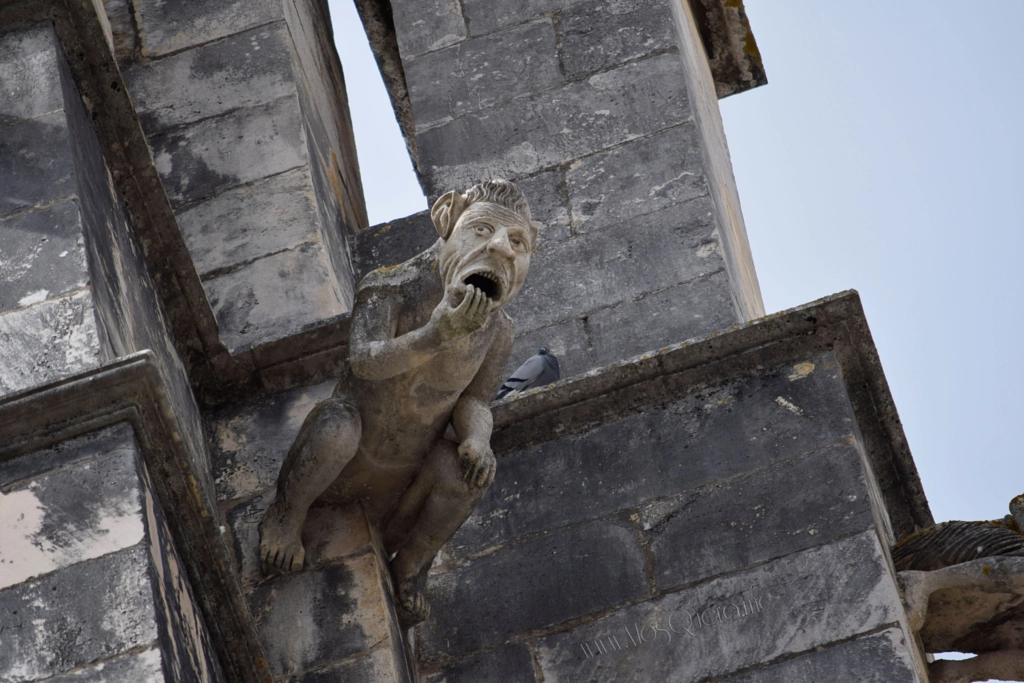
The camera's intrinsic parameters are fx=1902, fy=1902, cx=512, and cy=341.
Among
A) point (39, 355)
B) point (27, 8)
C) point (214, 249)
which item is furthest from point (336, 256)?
point (39, 355)

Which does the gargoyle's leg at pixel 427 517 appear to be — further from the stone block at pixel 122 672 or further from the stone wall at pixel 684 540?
the stone block at pixel 122 672

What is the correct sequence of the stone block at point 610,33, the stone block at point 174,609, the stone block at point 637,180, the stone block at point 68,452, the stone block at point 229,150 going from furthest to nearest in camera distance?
the stone block at point 610,33, the stone block at point 229,150, the stone block at point 637,180, the stone block at point 68,452, the stone block at point 174,609

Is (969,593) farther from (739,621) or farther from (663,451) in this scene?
(663,451)

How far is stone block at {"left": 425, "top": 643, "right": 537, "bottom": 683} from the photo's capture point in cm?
597

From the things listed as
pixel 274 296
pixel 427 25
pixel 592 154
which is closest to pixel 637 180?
pixel 592 154

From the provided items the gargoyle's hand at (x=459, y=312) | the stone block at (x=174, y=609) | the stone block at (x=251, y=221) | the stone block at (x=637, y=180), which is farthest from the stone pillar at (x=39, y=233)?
the stone block at (x=637, y=180)

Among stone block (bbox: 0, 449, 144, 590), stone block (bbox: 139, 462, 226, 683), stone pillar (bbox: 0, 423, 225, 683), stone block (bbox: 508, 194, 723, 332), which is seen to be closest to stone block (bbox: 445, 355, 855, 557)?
stone block (bbox: 508, 194, 723, 332)

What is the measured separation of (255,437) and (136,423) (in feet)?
4.54

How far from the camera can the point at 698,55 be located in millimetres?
8938

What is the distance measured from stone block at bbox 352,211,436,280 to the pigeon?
0.97 meters

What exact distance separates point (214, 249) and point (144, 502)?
2.58 meters

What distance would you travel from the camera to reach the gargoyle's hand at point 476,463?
5.50 m

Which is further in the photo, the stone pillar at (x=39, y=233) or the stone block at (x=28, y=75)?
the stone block at (x=28, y=75)

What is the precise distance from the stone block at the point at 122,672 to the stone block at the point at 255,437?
1.60m
